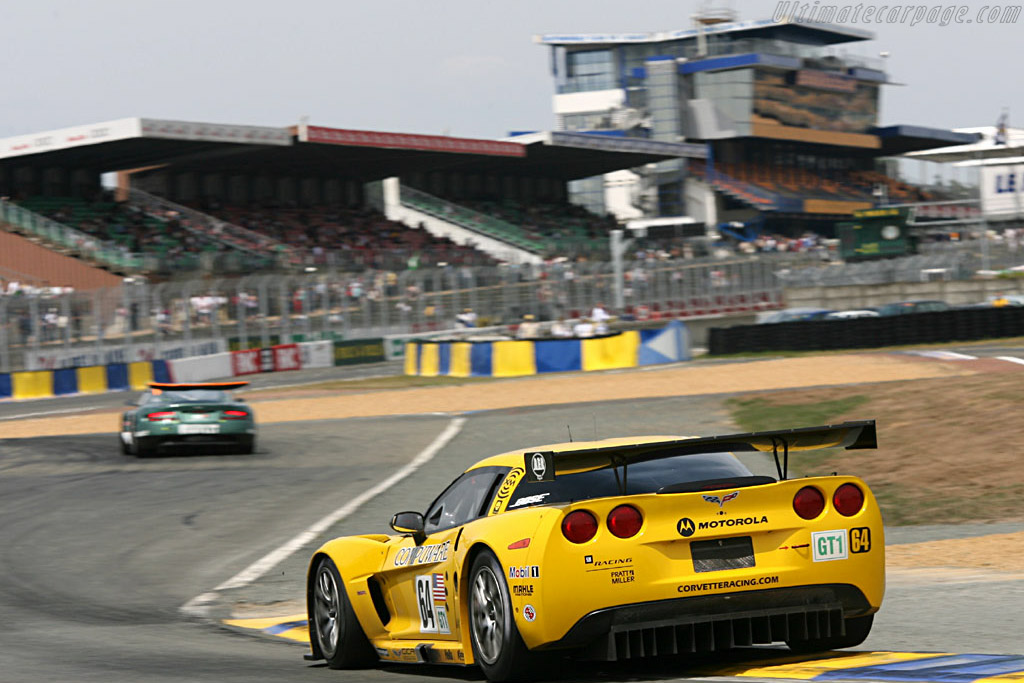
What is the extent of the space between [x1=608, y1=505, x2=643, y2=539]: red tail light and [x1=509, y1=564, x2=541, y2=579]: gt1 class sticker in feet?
1.11

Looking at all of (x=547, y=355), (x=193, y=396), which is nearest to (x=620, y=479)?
(x=193, y=396)

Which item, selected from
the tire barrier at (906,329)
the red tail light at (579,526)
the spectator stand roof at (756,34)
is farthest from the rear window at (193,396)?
the spectator stand roof at (756,34)

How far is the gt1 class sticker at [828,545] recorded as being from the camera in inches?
233

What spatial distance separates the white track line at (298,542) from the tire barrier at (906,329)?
71.2ft

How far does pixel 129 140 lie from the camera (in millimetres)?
55094

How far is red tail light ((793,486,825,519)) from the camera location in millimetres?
5957

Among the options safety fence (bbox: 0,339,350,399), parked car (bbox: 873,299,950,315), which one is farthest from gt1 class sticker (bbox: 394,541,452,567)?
parked car (bbox: 873,299,950,315)

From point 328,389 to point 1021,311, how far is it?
62.3ft

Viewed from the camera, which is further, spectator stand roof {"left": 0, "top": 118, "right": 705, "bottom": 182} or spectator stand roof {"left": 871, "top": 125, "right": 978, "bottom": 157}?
spectator stand roof {"left": 871, "top": 125, "right": 978, "bottom": 157}

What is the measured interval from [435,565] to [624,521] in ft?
3.96

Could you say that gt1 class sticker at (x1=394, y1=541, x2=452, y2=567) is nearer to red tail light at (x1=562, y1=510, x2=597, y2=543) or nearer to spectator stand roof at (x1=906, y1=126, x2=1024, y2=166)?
red tail light at (x1=562, y1=510, x2=597, y2=543)

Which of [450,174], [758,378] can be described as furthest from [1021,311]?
[450,174]

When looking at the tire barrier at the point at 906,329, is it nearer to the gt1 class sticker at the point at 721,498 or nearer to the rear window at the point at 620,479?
the rear window at the point at 620,479

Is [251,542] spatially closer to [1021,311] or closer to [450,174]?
[1021,311]
